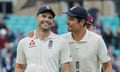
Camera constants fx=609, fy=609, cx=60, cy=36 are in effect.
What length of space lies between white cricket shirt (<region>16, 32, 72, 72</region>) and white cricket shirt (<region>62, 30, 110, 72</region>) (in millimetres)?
327

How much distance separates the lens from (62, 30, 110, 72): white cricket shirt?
24.4 ft

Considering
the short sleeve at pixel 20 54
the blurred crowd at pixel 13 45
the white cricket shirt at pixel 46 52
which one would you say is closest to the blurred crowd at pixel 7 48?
the blurred crowd at pixel 13 45

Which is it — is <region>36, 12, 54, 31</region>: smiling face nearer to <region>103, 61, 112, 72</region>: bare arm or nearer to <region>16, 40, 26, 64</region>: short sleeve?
<region>16, 40, 26, 64</region>: short sleeve

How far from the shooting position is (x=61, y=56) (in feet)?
22.9

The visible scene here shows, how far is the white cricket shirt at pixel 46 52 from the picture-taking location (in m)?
6.93

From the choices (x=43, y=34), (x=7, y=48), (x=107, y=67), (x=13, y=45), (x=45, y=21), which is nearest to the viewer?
Answer: (x=45, y=21)

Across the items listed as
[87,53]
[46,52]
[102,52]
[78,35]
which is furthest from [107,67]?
[46,52]

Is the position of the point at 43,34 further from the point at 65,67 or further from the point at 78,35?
the point at 78,35

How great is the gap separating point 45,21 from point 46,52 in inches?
14.0

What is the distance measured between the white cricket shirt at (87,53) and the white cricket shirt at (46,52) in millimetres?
327

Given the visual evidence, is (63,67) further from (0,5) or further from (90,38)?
(0,5)

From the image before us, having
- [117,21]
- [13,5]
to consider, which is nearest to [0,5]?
[13,5]

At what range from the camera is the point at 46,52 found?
6.96 meters

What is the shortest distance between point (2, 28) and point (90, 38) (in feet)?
37.8
